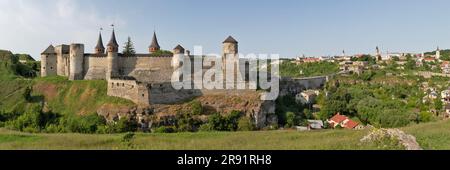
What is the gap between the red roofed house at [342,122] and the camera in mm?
36594

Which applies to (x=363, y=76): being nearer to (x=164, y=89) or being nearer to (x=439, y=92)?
(x=439, y=92)

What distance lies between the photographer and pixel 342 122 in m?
37.9

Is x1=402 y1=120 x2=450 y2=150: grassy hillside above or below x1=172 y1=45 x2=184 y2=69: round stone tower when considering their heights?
below

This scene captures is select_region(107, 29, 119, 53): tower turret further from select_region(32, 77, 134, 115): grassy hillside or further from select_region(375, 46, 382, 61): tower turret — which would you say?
select_region(375, 46, 382, 61): tower turret

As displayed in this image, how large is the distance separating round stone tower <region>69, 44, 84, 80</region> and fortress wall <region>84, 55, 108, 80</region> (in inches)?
18.3

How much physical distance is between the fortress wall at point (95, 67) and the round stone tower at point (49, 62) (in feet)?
13.0

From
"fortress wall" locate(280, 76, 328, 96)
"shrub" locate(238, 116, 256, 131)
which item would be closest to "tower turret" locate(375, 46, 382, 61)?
"fortress wall" locate(280, 76, 328, 96)

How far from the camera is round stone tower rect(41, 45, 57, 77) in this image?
1563 inches

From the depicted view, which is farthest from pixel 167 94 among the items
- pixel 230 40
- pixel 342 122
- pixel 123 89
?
pixel 342 122

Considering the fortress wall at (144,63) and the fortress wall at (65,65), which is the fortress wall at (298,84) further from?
the fortress wall at (65,65)
